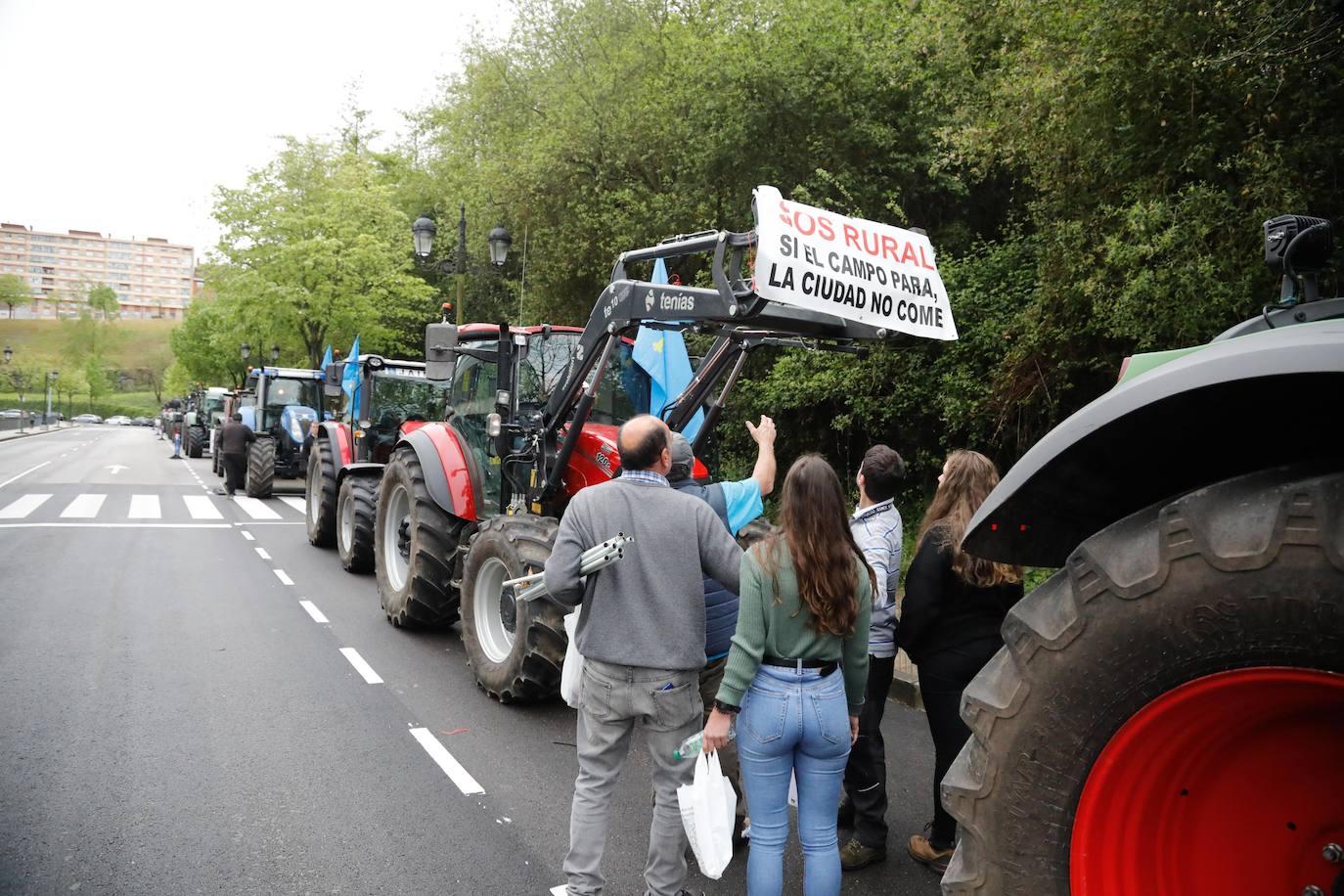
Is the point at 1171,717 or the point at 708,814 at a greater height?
the point at 1171,717

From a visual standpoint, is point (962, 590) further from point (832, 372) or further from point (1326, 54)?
point (832, 372)

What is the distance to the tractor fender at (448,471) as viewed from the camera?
746 centimetres

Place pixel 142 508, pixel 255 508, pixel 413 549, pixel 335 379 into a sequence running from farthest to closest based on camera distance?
pixel 255 508 < pixel 142 508 < pixel 335 379 < pixel 413 549

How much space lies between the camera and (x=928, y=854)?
400 centimetres

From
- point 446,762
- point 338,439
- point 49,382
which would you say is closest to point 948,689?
point 446,762

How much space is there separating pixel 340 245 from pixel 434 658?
23940 millimetres

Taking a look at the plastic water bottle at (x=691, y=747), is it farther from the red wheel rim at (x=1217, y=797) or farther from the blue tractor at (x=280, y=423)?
the blue tractor at (x=280, y=423)

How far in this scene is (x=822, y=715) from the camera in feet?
10.3

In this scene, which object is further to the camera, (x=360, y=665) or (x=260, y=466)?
(x=260, y=466)

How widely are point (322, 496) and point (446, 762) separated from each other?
818 centimetres

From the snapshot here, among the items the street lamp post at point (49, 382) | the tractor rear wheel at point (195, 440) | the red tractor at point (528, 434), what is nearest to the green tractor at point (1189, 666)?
the red tractor at point (528, 434)

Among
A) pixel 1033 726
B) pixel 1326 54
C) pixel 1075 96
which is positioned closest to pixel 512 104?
pixel 1075 96

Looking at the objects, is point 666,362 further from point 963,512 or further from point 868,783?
point 868,783

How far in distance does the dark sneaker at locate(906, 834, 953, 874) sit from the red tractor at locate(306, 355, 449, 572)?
8488mm
